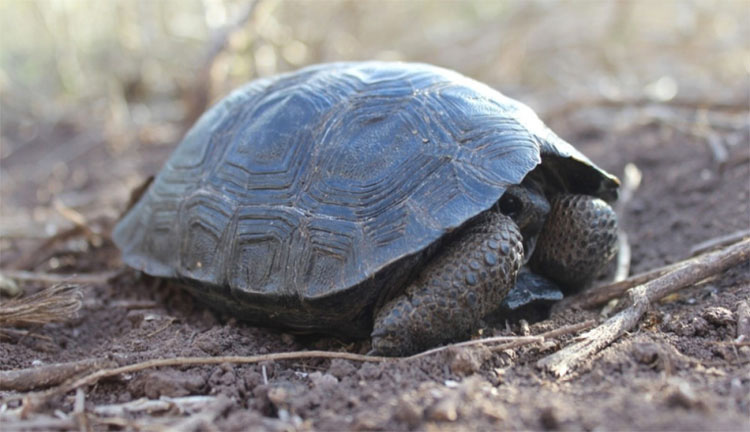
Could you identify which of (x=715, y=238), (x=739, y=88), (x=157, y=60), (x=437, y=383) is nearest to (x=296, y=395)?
(x=437, y=383)

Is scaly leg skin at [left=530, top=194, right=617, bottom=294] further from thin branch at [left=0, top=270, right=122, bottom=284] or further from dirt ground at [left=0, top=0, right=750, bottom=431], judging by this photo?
thin branch at [left=0, top=270, right=122, bottom=284]

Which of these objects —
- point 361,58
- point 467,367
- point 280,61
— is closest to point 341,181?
point 467,367

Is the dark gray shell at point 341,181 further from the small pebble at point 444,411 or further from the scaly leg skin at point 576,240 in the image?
the small pebble at point 444,411

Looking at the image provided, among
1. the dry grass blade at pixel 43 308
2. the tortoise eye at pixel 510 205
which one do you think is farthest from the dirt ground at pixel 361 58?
the tortoise eye at pixel 510 205

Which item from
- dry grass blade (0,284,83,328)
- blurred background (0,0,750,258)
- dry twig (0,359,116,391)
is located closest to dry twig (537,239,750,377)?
dry twig (0,359,116,391)

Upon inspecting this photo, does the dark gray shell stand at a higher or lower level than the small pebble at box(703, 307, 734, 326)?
higher

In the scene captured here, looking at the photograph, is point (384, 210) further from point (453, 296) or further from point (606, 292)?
point (606, 292)

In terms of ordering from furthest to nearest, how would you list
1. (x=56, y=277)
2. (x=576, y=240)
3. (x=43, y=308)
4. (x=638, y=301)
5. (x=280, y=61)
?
(x=280, y=61) → (x=56, y=277) → (x=43, y=308) → (x=576, y=240) → (x=638, y=301)
